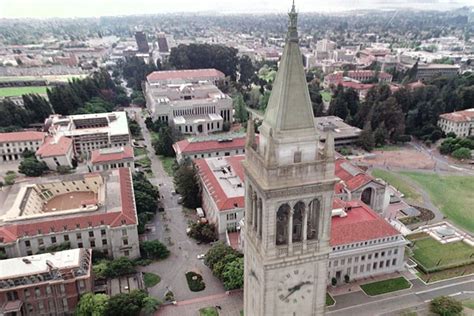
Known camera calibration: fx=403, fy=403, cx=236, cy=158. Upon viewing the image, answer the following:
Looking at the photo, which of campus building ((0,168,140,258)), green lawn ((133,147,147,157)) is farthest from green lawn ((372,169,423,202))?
green lawn ((133,147,147,157))

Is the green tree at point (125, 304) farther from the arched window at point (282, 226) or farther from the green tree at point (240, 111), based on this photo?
the green tree at point (240, 111)

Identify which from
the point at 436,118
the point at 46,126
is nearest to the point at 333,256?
the point at 436,118

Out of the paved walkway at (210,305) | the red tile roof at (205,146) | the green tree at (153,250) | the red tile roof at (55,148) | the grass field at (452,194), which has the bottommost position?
the grass field at (452,194)

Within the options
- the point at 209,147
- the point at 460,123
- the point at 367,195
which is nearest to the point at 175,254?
the point at 209,147

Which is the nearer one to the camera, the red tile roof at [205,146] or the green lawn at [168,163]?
the red tile roof at [205,146]

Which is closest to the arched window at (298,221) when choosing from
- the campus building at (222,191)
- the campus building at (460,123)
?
the campus building at (222,191)

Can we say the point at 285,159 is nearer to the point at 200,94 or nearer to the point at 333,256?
the point at 333,256

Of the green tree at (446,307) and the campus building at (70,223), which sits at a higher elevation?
the campus building at (70,223)
